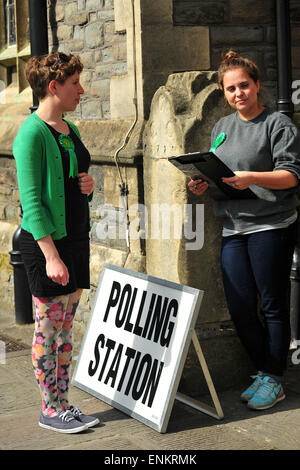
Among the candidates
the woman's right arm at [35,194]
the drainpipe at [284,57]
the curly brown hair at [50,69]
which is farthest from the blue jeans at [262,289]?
the drainpipe at [284,57]

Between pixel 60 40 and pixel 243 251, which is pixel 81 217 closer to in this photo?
pixel 243 251

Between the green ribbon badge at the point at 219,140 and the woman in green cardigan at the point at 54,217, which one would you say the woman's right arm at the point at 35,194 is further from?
the green ribbon badge at the point at 219,140

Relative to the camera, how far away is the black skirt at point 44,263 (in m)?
3.92

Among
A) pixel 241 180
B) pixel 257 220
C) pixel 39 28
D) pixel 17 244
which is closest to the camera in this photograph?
pixel 241 180

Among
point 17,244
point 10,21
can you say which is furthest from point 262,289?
point 10,21

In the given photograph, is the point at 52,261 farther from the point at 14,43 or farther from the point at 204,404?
the point at 14,43

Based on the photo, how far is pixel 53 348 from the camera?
4062mm

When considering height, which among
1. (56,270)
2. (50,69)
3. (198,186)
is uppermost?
(50,69)

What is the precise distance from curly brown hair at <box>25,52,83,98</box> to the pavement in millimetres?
1752

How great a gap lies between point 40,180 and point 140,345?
1170 mm

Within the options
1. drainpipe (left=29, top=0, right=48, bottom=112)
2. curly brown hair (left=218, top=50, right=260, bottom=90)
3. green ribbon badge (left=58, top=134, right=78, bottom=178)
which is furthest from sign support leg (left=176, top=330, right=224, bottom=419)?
drainpipe (left=29, top=0, right=48, bottom=112)

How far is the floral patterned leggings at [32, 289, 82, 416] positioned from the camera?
399 cm

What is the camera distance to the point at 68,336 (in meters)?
4.20

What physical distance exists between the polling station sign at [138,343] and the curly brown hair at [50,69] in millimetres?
1236
